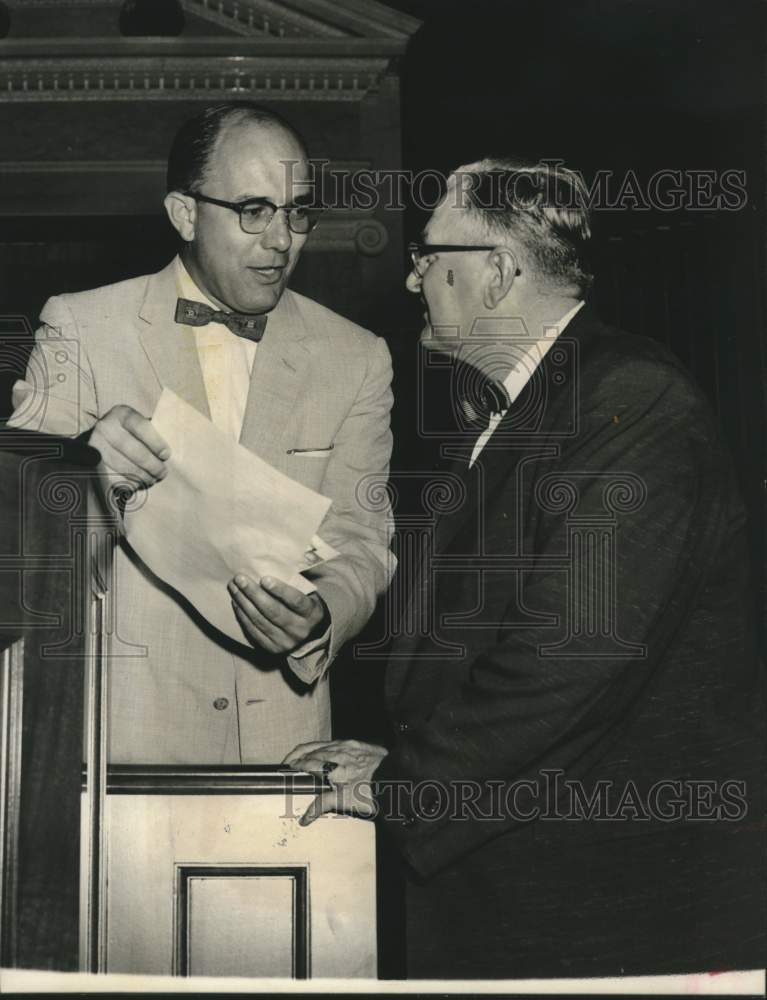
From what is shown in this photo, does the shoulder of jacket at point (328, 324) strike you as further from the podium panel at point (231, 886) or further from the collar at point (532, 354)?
the podium panel at point (231, 886)

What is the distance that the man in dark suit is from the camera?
3.29 meters

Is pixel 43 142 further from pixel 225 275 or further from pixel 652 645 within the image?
pixel 652 645

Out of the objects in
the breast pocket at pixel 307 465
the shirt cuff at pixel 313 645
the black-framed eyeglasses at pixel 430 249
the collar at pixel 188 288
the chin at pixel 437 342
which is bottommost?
the shirt cuff at pixel 313 645

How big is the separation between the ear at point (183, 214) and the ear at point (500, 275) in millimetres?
749

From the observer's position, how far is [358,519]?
359 cm

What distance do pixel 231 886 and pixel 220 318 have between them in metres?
1.36

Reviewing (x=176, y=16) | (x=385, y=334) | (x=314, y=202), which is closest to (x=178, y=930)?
(x=385, y=334)

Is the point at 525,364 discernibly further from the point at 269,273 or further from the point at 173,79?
the point at 173,79

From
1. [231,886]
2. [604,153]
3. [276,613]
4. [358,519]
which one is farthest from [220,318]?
[231,886]

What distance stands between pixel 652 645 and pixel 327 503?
81cm

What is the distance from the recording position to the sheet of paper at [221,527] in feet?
11.3

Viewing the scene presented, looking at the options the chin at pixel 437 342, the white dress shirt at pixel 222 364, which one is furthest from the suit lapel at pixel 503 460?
the white dress shirt at pixel 222 364

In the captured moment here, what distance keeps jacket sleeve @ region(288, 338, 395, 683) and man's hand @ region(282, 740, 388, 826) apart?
18 centimetres

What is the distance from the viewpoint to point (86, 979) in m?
3.27
